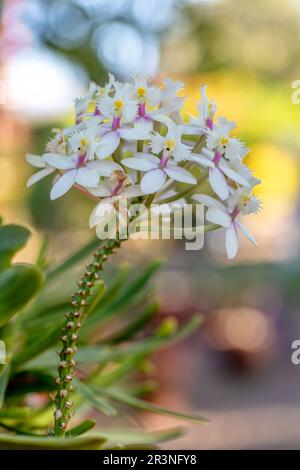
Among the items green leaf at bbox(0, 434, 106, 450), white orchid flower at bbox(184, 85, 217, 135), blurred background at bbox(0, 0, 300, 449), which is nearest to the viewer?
green leaf at bbox(0, 434, 106, 450)

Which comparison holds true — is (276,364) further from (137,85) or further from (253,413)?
(137,85)

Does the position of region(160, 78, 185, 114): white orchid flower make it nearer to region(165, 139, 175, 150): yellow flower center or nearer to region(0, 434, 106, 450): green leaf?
region(165, 139, 175, 150): yellow flower center

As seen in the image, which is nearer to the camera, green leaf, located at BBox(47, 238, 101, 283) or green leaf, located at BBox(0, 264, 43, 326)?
green leaf, located at BBox(0, 264, 43, 326)

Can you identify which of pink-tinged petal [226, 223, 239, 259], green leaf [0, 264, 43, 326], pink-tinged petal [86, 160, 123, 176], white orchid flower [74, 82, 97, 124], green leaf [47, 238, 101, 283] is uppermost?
white orchid flower [74, 82, 97, 124]

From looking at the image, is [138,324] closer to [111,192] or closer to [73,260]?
[73,260]

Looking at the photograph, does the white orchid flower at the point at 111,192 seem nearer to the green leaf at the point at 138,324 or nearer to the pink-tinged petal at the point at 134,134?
the pink-tinged petal at the point at 134,134

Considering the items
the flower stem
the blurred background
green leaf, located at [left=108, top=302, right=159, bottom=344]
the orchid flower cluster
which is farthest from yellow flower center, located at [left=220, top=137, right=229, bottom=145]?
the blurred background
